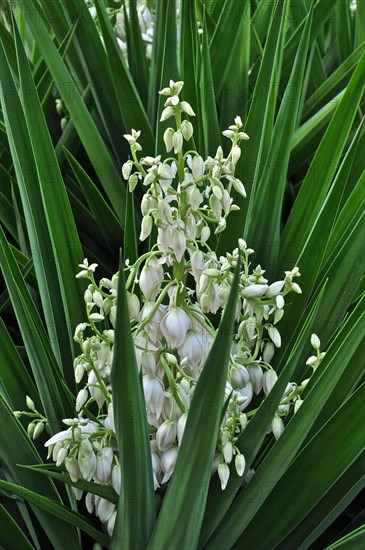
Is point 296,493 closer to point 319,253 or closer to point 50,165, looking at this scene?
point 319,253

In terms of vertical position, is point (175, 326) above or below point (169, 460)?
above

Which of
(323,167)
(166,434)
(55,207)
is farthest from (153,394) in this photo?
(323,167)

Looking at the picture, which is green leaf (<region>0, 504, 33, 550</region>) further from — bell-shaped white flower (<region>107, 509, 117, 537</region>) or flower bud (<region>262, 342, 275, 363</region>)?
flower bud (<region>262, 342, 275, 363</region>)

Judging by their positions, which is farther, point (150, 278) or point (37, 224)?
point (37, 224)

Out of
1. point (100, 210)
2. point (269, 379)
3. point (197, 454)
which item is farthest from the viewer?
point (100, 210)

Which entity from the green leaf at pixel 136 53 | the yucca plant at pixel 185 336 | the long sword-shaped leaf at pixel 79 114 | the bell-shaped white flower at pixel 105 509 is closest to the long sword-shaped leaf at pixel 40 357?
the yucca plant at pixel 185 336

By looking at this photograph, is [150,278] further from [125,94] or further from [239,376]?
[125,94]

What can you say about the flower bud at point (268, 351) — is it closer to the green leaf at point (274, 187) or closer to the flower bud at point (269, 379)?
the flower bud at point (269, 379)
